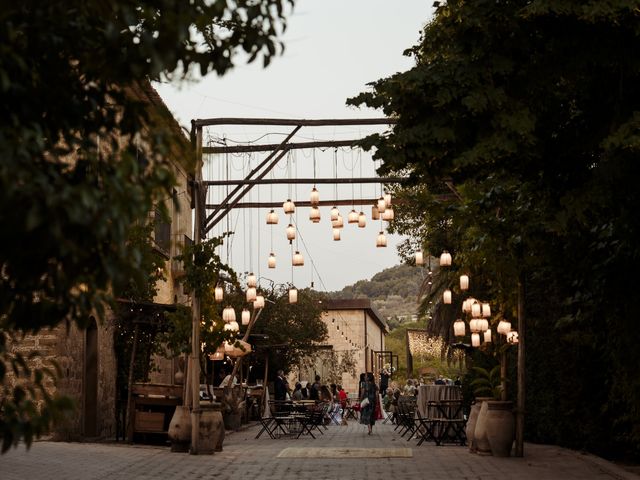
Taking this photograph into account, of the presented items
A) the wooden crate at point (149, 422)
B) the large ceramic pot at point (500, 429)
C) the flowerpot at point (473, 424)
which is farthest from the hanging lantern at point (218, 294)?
the large ceramic pot at point (500, 429)

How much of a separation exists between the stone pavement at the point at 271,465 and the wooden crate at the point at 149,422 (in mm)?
635

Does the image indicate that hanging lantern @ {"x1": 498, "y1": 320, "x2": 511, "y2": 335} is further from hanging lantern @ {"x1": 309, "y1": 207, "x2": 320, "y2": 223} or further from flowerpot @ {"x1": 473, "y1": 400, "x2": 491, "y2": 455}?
hanging lantern @ {"x1": 309, "y1": 207, "x2": 320, "y2": 223}

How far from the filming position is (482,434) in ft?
54.0

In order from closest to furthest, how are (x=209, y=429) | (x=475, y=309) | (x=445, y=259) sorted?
(x=209, y=429), (x=475, y=309), (x=445, y=259)

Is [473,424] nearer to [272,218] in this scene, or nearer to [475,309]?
[475,309]

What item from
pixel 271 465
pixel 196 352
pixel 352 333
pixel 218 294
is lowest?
pixel 271 465

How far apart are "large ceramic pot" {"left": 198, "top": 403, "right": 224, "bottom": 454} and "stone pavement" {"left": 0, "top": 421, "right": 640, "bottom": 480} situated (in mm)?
282

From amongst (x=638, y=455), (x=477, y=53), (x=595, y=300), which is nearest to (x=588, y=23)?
(x=477, y=53)

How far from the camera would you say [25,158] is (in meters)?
3.62

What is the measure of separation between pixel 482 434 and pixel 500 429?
1.38ft

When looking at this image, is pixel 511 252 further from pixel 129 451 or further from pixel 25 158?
pixel 25 158

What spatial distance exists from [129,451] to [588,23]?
1050 cm

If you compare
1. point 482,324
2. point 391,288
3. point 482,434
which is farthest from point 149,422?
point 391,288

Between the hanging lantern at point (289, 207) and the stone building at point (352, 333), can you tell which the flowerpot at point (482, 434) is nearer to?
the hanging lantern at point (289, 207)
